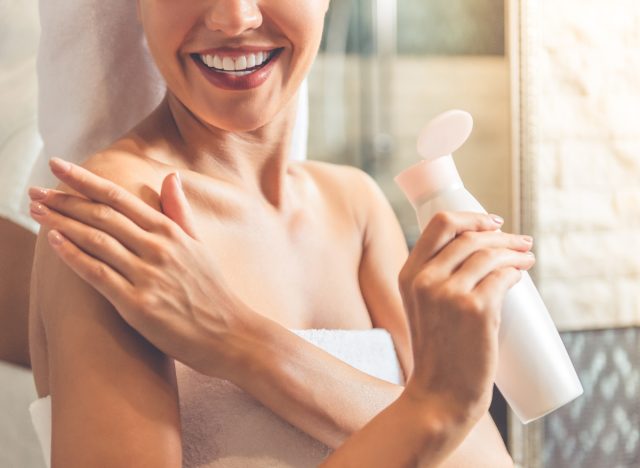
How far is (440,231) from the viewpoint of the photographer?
638 millimetres

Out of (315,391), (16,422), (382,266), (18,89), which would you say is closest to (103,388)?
(315,391)

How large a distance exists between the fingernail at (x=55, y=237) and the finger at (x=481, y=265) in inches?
11.5

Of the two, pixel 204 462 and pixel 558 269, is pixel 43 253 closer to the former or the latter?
pixel 204 462

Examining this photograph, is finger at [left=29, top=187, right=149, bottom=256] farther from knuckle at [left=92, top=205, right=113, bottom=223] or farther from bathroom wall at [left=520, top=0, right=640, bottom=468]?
bathroom wall at [left=520, top=0, right=640, bottom=468]

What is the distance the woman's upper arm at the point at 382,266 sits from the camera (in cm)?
92

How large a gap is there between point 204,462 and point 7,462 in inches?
19.0

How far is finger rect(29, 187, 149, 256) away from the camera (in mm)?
644

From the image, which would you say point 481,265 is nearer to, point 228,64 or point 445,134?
point 445,134

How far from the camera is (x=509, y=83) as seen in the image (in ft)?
5.05

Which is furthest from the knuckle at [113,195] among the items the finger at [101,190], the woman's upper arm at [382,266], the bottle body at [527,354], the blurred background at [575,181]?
the blurred background at [575,181]

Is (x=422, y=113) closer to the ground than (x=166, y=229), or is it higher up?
closer to the ground

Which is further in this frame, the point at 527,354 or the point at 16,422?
the point at 16,422

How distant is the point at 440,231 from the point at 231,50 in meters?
0.25

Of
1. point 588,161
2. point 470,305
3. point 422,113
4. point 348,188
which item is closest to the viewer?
point 470,305
